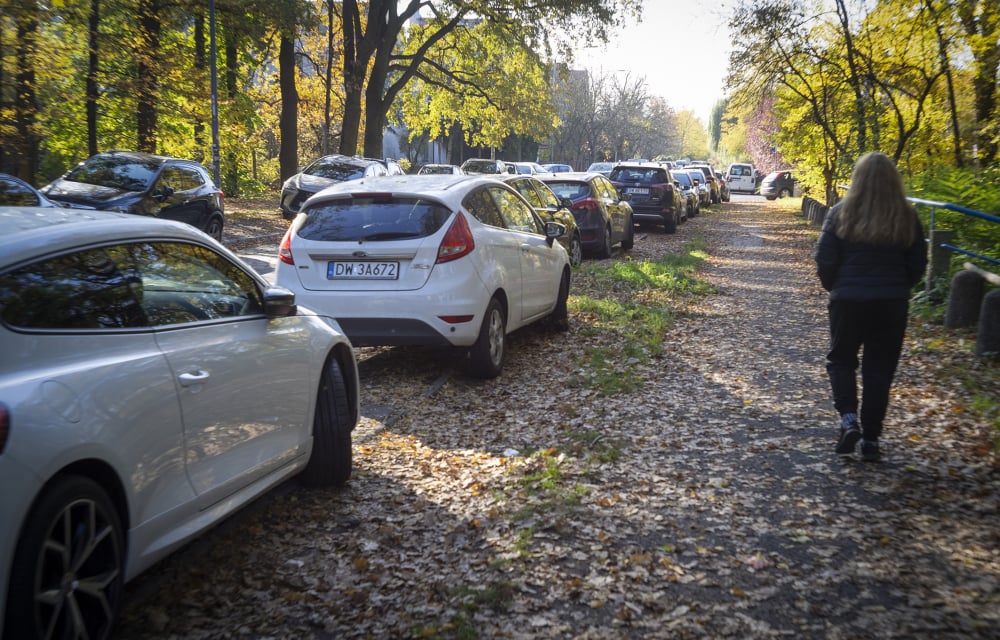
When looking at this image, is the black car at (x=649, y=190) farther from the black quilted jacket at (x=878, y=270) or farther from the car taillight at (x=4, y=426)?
the car taillight at (x=4, y=426)

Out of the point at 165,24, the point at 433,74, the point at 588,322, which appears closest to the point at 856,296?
the point at 588,322

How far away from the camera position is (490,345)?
8023 millimetres

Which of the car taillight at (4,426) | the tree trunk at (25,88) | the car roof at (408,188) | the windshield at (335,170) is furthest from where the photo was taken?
the windshield at (335,170)

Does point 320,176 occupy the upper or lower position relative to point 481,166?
lower

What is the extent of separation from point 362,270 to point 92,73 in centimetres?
1647

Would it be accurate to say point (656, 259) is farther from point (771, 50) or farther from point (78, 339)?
point (78, 339)

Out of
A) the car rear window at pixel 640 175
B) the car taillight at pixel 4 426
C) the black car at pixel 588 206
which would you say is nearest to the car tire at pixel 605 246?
the black car at pixel 588 206

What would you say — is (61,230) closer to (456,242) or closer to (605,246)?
(456,242)

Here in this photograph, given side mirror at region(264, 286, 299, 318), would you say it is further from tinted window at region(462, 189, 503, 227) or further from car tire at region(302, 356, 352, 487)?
tinted window at region(462, 189, 503, 227)

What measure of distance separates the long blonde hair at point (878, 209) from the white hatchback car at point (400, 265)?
10.3 feet

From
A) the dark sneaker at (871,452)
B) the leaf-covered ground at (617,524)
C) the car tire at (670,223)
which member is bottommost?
the leaf-covered ground at (617,524)

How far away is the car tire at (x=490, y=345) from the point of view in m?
7.89

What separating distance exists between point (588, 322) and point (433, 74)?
89.1 ft

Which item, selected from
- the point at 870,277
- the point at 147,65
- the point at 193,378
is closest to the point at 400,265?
the point at 870,277
